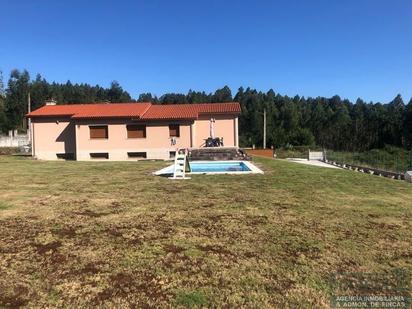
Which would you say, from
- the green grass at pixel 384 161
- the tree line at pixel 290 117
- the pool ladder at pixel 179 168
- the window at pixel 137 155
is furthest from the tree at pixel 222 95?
the pool ladder at pixel 179 168

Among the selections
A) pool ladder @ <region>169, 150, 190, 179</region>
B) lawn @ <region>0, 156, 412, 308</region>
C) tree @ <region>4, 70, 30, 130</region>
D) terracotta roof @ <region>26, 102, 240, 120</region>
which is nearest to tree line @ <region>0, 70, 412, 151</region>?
tree @ <region>4, 70, 30, 130</region>

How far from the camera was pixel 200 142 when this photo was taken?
2800 centimetres

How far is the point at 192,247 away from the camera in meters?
4.41

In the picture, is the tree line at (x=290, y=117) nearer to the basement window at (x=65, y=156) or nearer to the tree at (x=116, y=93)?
the tree at (x=116, y=93)

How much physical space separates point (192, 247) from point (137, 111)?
23805mm

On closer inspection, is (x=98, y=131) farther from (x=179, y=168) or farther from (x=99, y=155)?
(x=179, y=168)

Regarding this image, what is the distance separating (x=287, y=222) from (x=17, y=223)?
12.3ft

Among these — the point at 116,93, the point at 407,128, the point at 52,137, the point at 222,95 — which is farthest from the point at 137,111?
the point at 116,93

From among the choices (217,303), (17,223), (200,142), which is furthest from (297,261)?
(200,142)

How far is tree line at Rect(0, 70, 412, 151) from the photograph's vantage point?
211 feet

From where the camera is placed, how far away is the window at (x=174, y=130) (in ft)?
87.1

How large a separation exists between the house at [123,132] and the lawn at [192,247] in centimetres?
1838

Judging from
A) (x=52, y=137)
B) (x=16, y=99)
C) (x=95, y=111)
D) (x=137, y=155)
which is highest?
(x=16, y=99)

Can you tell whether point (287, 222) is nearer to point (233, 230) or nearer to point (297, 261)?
point (233, 230)
